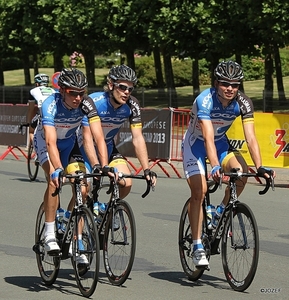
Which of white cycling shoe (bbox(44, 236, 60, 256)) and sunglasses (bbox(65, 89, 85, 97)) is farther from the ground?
sunglasses (bbox(65, 89, 85, 97))

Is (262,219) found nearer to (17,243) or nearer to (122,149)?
(17,243)

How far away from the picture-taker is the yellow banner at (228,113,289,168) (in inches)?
709

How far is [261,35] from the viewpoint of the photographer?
31484 millimetres

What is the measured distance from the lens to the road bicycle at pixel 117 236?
25.7 ft

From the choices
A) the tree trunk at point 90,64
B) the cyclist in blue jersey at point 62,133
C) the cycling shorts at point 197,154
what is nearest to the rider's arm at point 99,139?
the cyclist in blue jersey at point 62,133

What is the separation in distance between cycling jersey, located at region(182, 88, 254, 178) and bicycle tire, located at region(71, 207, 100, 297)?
1089 mm

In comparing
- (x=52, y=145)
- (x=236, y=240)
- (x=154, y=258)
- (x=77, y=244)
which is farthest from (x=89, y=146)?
(x=154, y=258)

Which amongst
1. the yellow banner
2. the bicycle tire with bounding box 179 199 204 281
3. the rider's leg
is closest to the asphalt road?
the bicycle tire with bounding box 179 199 204 281

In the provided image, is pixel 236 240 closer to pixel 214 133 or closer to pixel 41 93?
pixel 214 133

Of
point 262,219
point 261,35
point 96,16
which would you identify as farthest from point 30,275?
point 96,16

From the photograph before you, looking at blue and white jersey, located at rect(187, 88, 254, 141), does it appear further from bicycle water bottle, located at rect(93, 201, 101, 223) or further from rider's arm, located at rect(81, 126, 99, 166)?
bicycle water bottle, located at rect(93, 201, 101, 223)

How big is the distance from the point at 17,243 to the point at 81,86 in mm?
3140

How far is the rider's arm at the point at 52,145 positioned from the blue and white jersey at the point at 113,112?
94 cm

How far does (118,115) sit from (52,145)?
1184 millimetres
